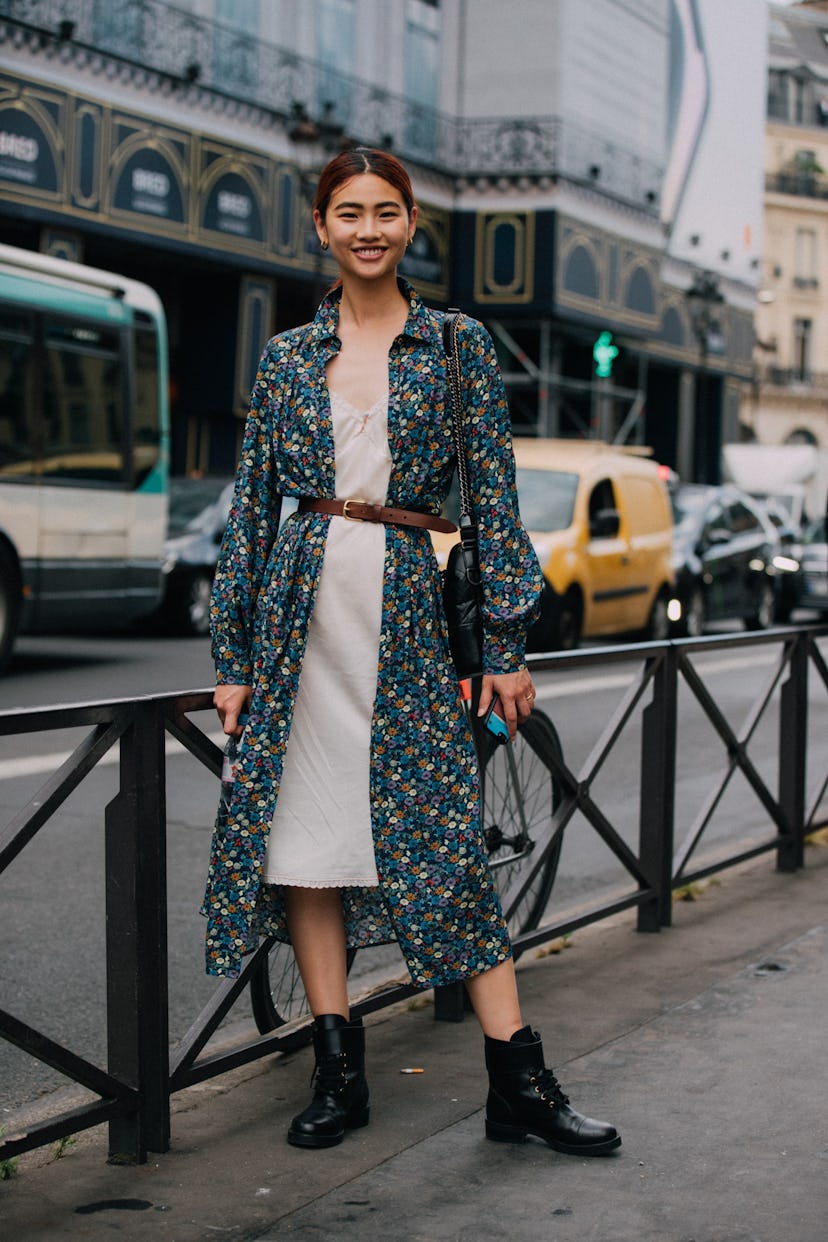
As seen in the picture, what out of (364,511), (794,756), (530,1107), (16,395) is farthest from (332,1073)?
(16,395)

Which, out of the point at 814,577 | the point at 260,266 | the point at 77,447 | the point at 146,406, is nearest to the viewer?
the point at 77,447

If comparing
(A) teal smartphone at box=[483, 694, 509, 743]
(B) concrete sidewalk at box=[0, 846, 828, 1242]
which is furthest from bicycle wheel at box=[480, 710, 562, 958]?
(A) teal smartphone at box=[483, 694, 509, 743]

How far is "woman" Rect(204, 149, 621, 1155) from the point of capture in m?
3.50

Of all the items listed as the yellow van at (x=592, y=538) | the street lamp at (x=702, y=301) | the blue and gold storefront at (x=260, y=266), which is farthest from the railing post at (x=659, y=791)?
the street lamp at (x=702, y=301)

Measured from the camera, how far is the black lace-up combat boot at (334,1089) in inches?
140

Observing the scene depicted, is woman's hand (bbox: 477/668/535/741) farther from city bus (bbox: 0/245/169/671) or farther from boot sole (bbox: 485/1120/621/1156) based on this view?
city bus (bbox: 0/245/169/671)

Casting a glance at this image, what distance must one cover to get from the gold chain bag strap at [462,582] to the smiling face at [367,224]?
0.60ft

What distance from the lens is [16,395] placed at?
41.3 feet

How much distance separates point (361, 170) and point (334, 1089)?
5.95ft

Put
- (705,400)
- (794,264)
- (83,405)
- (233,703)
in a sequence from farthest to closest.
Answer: (794,264) → (705,400) → (83,405) → (233,703)

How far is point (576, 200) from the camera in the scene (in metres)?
28.2

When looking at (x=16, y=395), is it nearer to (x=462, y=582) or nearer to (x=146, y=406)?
(x=146, y=406)

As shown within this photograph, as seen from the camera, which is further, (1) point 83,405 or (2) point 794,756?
(1) point 83,405

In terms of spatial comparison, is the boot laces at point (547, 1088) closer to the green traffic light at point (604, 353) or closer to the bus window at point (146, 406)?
the bus window at point (146, 406)
